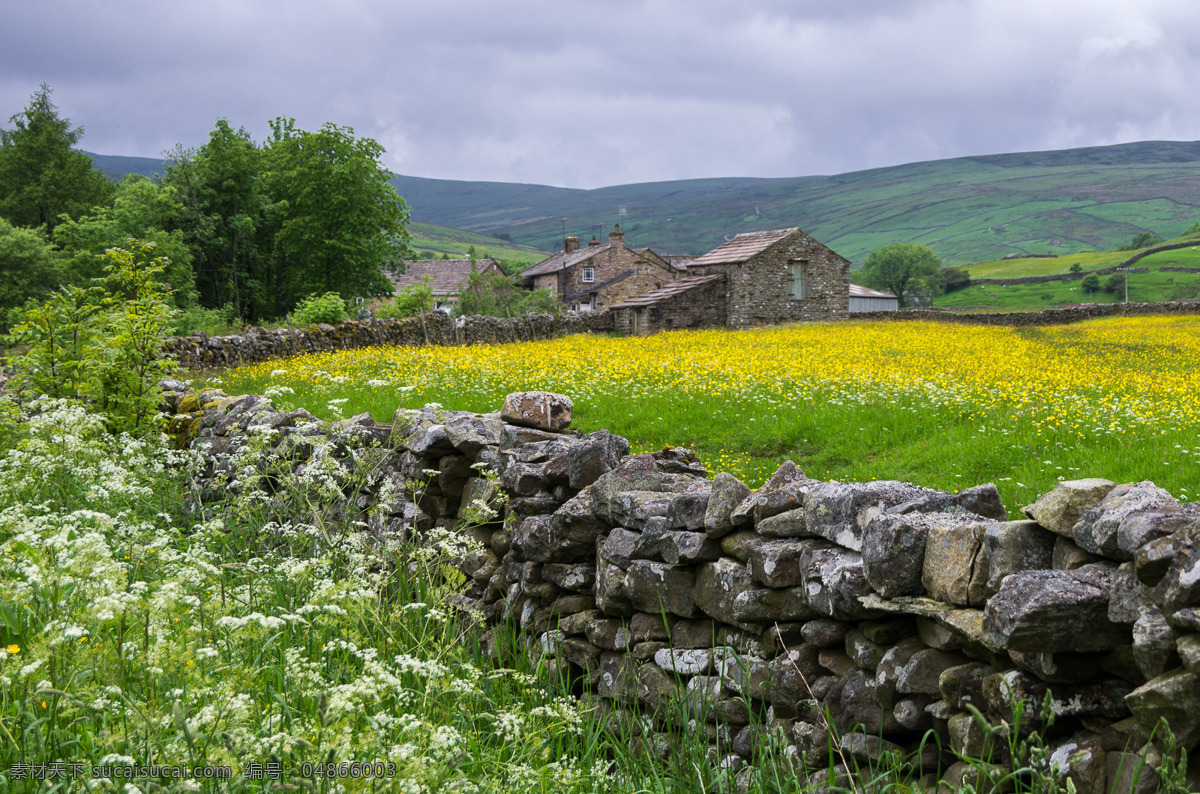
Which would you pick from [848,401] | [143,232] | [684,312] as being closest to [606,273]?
[684,312]

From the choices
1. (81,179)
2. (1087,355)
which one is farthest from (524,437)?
(81,179)

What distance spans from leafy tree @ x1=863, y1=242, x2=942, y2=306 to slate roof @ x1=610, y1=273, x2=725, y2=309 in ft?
316

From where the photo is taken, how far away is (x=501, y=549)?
6426 millimetres

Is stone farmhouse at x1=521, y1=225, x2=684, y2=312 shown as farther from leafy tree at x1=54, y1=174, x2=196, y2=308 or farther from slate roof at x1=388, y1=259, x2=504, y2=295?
leafy tree at x1=54, y1=174, x2=196, y2=308

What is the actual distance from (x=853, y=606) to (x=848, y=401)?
27.4 ft

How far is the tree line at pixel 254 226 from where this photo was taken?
41844 millimetres

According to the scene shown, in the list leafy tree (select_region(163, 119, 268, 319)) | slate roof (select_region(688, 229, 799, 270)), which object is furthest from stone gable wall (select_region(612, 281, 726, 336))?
leafy tree (select_region(163, 119, 268, 319))

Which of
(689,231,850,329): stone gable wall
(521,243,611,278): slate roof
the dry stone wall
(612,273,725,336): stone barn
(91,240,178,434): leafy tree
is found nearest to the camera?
the dry stone wall

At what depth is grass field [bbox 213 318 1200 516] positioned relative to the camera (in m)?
7.98

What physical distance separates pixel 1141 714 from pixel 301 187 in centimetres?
4863

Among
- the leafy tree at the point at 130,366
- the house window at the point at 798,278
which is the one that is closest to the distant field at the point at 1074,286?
the house window at the point at 798,278

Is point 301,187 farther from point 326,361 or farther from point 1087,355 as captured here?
point 1087,355

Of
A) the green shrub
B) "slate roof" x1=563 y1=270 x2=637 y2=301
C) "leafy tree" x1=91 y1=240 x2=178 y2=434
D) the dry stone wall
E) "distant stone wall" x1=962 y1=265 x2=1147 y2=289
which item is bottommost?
the dry stone wall

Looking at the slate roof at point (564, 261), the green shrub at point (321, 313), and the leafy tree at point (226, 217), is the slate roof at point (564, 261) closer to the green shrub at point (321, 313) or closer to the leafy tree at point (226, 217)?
the leafy tree at point (226, 217)
